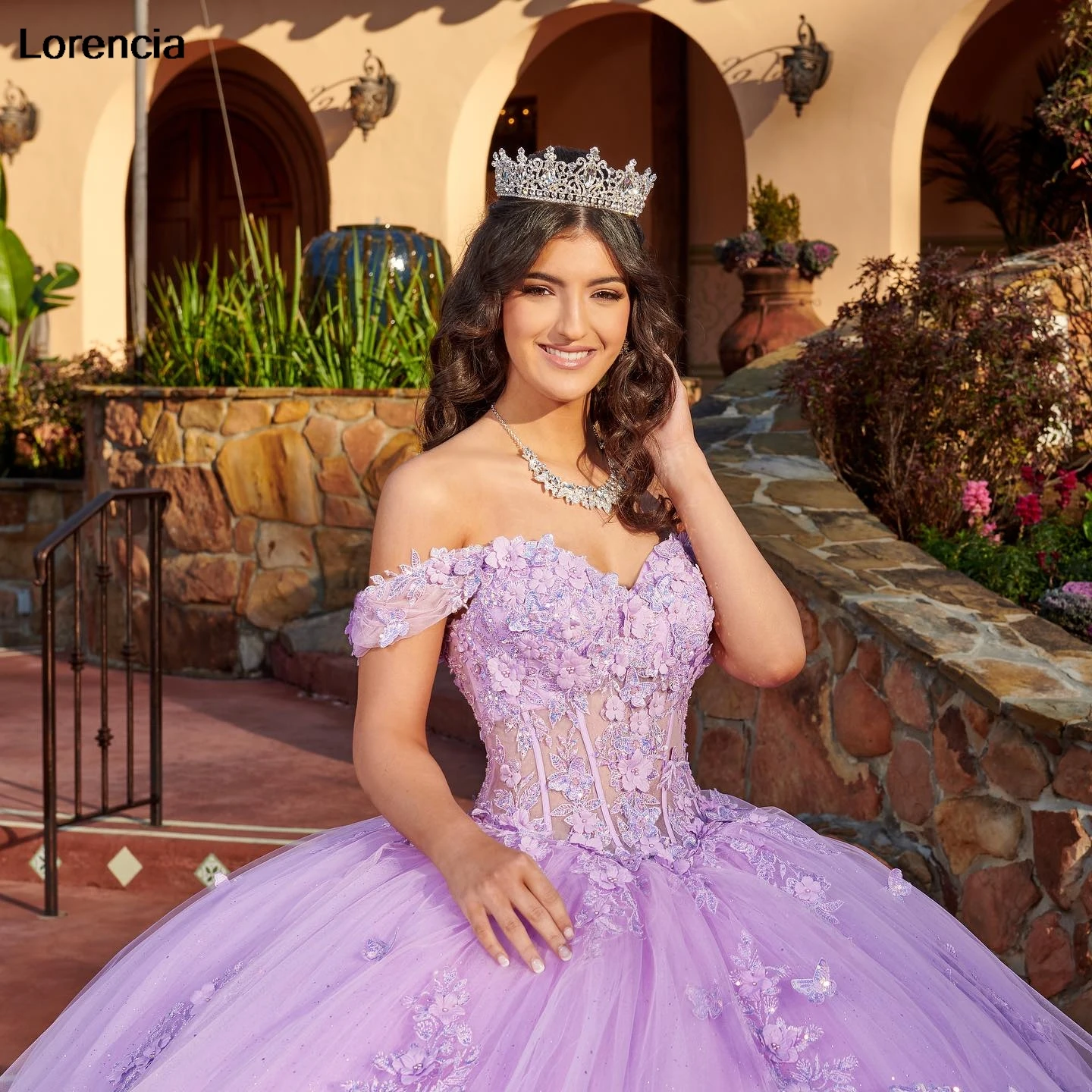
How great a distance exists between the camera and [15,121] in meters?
10.7

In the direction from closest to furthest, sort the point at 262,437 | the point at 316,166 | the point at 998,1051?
the point at 998,1051 < the point at 262,437 < the point at 316,166

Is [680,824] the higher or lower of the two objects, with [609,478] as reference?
lower

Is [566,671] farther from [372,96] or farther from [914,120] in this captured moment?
[372,96]

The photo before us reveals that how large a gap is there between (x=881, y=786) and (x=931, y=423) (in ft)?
5.47

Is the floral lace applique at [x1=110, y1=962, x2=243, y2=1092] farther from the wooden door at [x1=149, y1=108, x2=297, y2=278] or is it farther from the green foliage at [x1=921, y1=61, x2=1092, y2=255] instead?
the wooden door at [x1=149, y1=108, x2=297, y2=278]

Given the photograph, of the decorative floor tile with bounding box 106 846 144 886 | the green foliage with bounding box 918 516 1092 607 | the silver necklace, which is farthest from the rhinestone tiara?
the decorative floor tile with bounding box 106 846 144 886

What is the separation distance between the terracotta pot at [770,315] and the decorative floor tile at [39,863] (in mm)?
4649

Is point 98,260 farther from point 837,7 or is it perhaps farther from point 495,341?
point 495,341

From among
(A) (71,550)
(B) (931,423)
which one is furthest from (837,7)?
(A) (71,550)

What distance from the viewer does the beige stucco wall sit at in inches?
341

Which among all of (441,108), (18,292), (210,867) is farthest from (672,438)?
(18,292)

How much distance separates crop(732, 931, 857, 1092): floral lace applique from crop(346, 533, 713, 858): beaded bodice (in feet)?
1.07

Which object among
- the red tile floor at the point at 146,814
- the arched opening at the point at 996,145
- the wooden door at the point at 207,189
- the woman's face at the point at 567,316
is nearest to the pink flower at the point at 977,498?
the red tile floor at the point at 146,814

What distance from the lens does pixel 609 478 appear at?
2.38m
